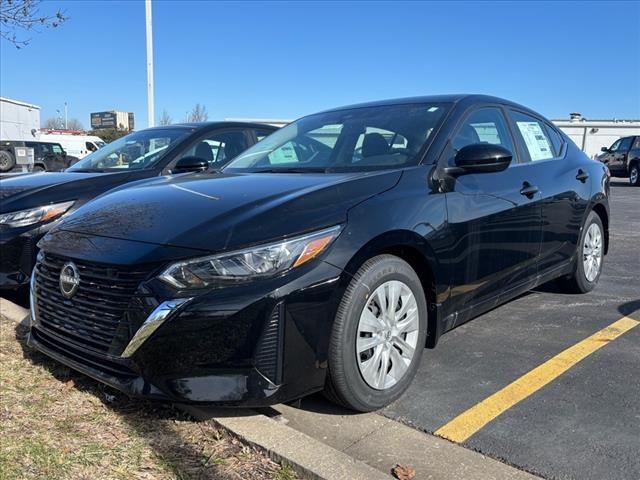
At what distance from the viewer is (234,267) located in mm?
2518

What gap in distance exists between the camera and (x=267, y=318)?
2465mm

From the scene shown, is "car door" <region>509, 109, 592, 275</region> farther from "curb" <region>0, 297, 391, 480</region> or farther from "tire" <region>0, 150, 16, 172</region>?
"tire" <region>0, 150, 16, 172</region>

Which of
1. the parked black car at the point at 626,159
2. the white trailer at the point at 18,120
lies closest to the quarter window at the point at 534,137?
the parked black car at the point at 626,159

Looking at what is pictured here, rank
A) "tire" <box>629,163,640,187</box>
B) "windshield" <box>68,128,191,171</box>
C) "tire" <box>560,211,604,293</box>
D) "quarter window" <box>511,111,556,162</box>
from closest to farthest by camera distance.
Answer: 1. "quarter window" <box>511,111,556,162</box>
2. "tire" <box>560,211,604,293</box>
3. "windshield" <box>68,128,191,171</box>
4. "tire" <box>629,163,640,187</box>

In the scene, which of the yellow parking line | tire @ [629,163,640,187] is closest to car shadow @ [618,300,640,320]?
the yellow parking line

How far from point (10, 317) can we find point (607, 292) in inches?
193

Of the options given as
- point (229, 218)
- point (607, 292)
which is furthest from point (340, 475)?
point (607, 292)

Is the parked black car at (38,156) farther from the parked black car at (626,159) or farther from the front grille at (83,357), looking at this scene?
the parked black car at (626,159)

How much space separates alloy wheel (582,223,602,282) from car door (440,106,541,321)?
3.53ft

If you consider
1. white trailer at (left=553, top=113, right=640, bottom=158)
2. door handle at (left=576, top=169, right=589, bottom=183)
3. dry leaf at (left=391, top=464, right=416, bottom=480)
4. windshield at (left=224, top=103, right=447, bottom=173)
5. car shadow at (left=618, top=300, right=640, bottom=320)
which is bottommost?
dry leaf at (left=391, top=464, right=416, bottom=480)

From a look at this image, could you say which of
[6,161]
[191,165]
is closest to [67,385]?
[191,165]

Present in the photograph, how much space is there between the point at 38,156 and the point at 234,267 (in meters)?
23.8

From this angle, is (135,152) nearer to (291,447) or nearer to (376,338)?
(376,338)

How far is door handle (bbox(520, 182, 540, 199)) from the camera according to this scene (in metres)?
4.01
